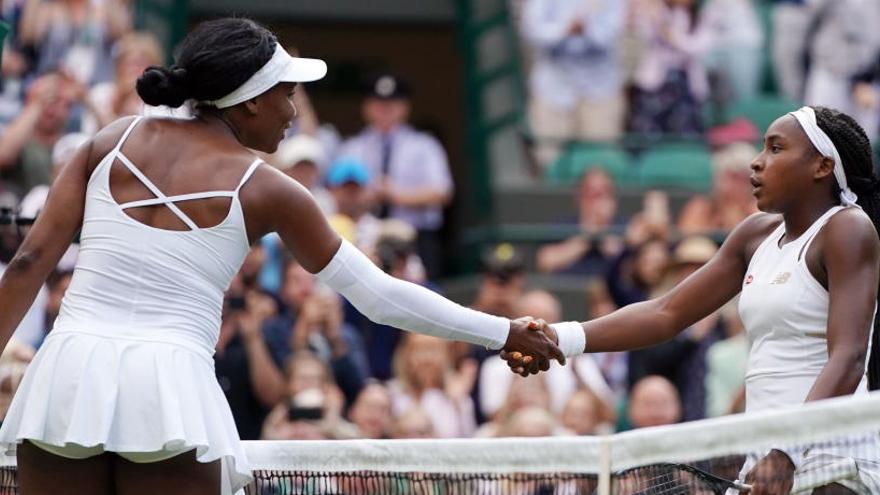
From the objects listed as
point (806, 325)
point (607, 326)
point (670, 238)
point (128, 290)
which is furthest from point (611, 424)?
point (128, 290)

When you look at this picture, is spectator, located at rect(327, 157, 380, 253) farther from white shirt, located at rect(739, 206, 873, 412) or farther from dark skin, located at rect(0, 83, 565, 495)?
dark skin, located at rect(0, 83, 565, 495)

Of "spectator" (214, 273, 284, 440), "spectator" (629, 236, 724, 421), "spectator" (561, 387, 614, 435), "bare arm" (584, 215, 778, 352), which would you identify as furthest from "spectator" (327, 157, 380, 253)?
"bare arm" (584, 215, 778, 352)

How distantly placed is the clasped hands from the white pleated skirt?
4.04 feet

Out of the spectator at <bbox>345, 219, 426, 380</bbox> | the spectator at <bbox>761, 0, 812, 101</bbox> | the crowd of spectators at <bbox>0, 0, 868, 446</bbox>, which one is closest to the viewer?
the crowd of spectators at <bbox>0, 0, 868, 446</bbox>

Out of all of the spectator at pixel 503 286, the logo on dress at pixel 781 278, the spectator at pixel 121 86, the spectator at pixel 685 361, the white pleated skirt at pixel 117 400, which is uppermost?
the spectator at pixel 121 86

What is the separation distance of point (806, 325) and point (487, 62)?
10122 millimetres

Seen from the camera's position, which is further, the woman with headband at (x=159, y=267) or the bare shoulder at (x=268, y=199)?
the bare shoulder at (x=268, y=199)

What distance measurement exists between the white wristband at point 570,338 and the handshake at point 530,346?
0.01 m

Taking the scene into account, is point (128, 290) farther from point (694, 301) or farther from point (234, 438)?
point (694, 301)

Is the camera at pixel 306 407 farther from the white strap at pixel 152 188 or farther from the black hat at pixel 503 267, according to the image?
the white strap at pixel 152 188

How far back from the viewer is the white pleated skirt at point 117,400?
4660mm

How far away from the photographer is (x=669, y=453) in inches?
189

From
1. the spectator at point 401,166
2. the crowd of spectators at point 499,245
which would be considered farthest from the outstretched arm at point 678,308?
the spectator at point 401,166

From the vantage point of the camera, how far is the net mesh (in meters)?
4.58
